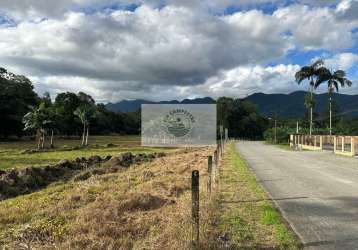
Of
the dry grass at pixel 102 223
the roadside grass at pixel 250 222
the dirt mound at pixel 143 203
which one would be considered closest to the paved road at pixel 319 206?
the roadside grass at pixel 250 222

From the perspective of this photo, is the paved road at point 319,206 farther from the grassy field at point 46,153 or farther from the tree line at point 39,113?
the tree line at point 39,113

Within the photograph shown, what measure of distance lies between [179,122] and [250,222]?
62971 millimetres

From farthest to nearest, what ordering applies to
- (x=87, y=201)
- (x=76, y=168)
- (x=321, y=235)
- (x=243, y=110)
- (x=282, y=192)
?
(x=243, y=110)
(x=76, y=168)
(x=282, y=192)
(x=87, y=201)
(x=321, y=235)

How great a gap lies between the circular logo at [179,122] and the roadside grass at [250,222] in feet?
184

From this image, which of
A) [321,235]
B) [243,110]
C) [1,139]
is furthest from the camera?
[243,110]

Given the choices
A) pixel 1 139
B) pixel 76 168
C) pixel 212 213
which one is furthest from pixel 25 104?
pixel 212 213

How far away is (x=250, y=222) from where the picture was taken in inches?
303

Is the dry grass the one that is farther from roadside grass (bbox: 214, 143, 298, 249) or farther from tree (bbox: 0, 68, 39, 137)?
tree (bbox: 0, 68, 39, 137)

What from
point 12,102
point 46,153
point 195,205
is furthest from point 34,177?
point 12,102

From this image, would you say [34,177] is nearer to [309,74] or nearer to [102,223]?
[102,223]

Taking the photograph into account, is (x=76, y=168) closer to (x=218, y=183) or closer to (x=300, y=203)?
(x=218, y=183)

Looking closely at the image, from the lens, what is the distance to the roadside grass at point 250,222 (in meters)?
6.28

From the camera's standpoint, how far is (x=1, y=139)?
7662cm

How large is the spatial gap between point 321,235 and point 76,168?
63.6 ft
